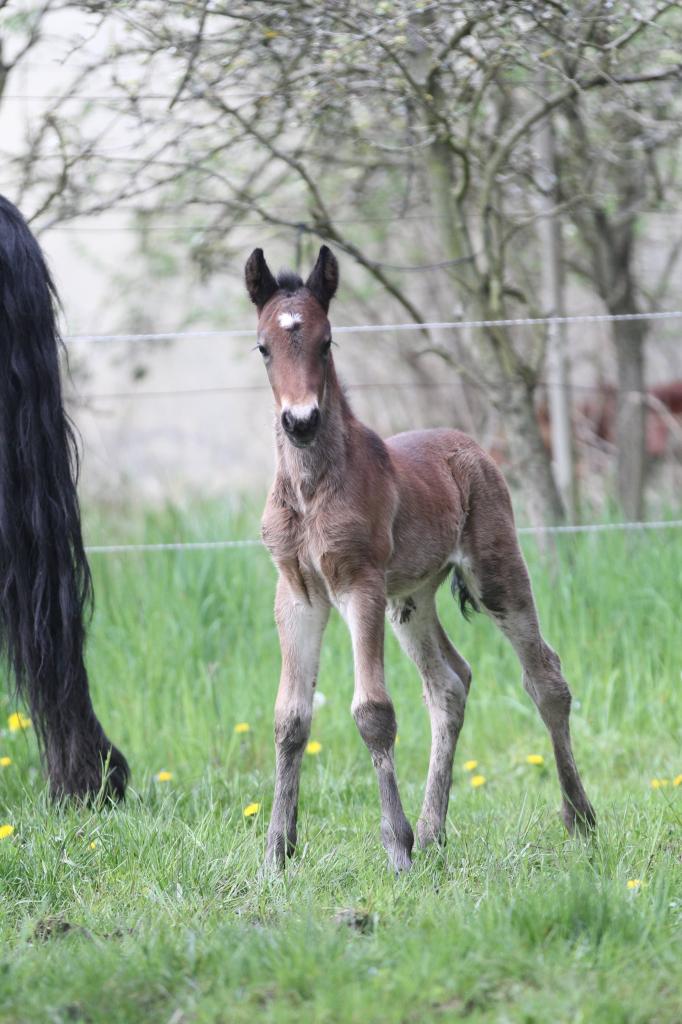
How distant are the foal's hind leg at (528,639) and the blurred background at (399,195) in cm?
100

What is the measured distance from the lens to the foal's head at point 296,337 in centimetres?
356

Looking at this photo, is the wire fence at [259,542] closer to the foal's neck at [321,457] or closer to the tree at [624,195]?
the tree at [624,195]

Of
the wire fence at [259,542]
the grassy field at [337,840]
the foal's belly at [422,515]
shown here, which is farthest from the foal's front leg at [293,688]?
the wire fence at [259,542]

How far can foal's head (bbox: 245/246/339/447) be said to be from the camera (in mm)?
3562

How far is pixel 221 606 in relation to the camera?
6.66m

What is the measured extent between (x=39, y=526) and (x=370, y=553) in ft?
3.99

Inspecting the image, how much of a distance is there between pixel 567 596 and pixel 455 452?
2.01 meters

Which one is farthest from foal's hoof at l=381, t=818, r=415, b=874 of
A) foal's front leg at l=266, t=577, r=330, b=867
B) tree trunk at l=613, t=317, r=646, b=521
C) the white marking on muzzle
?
tree trunk at l=613, t=317, r=646, b=521

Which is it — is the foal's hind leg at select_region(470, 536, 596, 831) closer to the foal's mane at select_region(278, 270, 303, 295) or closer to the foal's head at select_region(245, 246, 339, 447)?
the foal's head at select_region(245, 246, 339, 447)

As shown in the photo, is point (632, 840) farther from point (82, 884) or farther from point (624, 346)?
point (624, 346)

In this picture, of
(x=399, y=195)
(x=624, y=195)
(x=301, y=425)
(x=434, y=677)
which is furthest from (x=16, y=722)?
(x=624, y=195)

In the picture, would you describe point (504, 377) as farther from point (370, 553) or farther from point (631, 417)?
point (370, 553)

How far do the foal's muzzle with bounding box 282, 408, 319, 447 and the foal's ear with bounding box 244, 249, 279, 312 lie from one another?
0.49 metres

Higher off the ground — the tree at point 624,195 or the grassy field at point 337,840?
the tree at point 624,195
